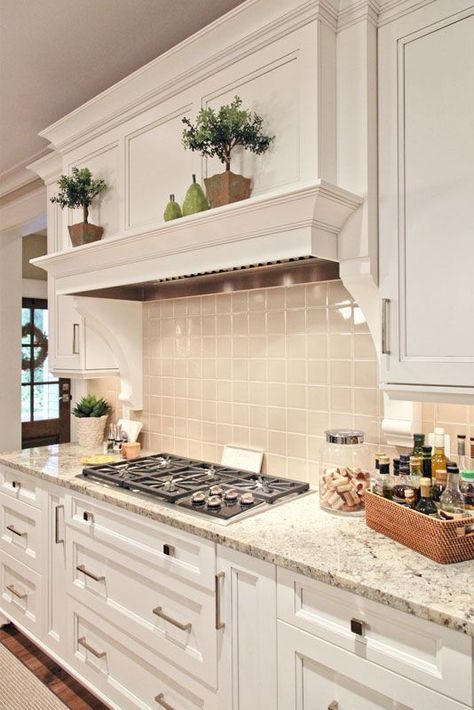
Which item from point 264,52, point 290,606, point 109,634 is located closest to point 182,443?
point 109,634

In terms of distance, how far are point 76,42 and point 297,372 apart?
1593 millimetres

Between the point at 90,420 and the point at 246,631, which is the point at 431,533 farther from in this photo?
the point at 90,420

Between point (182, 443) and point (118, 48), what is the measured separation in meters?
1.79

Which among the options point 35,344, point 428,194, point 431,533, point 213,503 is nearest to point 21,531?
point 213,503

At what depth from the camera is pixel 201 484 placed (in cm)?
200

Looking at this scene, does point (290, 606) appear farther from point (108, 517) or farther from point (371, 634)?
point (108, 517)

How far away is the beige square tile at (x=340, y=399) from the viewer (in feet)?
6.37

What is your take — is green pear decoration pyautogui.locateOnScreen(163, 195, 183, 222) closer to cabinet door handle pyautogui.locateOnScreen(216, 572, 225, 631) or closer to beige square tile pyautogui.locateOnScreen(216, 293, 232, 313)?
beige square tile pyautogui.locateOnScreen(216, 293, 232, 313)

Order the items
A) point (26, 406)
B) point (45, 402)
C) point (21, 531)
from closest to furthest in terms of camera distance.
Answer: point (21, 531)
point (26, 406)
point (45, 402)

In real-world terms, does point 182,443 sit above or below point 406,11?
below

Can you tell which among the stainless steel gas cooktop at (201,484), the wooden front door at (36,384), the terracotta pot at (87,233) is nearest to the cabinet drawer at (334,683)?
the stainless steel gas cooktop at (201,484)

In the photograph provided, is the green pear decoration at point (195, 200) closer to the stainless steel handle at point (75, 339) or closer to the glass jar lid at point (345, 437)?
the glass jar lid at point (345, 437)

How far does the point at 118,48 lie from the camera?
2.10m

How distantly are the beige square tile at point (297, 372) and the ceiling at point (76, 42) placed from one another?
4.44 ft
